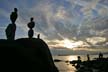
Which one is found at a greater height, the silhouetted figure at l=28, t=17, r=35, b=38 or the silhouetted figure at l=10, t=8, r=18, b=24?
the silhouetted figure at l=10, t=8, r=18, b=24

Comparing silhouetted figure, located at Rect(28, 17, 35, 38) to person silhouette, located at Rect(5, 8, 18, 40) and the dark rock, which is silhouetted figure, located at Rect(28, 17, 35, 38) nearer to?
person silhouette, located at Rect(5, 8, 18, 40)

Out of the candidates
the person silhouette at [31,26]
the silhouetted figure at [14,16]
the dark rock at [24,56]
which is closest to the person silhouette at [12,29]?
the silhouetted figure at [14,16]

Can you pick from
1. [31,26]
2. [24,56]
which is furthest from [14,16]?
[24,56]

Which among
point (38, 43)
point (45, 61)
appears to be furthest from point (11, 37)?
point (45, 61)

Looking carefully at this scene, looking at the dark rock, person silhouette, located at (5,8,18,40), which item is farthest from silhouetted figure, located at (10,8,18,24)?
the dark rock

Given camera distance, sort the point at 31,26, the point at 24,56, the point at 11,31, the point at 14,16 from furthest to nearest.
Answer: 1. the point at 31,26
2. the point at 14,16
3. the point at 11,31
4. the point at 24,56

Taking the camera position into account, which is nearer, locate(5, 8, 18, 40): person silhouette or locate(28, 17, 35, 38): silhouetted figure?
locate(5, 8, 18, 40): person silhouette

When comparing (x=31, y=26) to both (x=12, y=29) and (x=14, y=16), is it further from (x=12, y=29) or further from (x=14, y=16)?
(x=12, y=29)

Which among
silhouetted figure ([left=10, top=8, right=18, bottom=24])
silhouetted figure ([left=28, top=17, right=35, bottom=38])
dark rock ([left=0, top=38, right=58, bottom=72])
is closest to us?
dark rock ([left=0, top=38, right=58, bottom=72])

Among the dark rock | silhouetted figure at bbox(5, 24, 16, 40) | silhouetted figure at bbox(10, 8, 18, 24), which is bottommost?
the dark rock

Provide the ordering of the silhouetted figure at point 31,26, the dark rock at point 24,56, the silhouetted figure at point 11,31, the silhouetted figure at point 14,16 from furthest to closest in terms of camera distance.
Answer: the silhouetted figure at point 31,26
the silhouetted figure at point 14,16
the silhouetted figure at point 11,31
the dark rock at point 24,56

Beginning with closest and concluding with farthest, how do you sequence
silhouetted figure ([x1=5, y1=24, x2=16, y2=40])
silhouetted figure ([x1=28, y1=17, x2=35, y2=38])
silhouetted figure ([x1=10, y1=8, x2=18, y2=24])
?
silhouetted figure ([x1=5, y1=24, x2=16, y2=40]) < silhouetted figure ([x1=10, y1=8, x2=18, y2=24]) < silhouetted figure ([x1=28, y1=17, x2=35, y2=38])

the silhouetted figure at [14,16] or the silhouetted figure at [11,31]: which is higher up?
the silhouetted figure at [14,16]

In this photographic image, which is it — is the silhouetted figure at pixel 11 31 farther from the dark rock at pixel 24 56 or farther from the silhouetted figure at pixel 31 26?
the silhouetted figure at pixel 31 26
